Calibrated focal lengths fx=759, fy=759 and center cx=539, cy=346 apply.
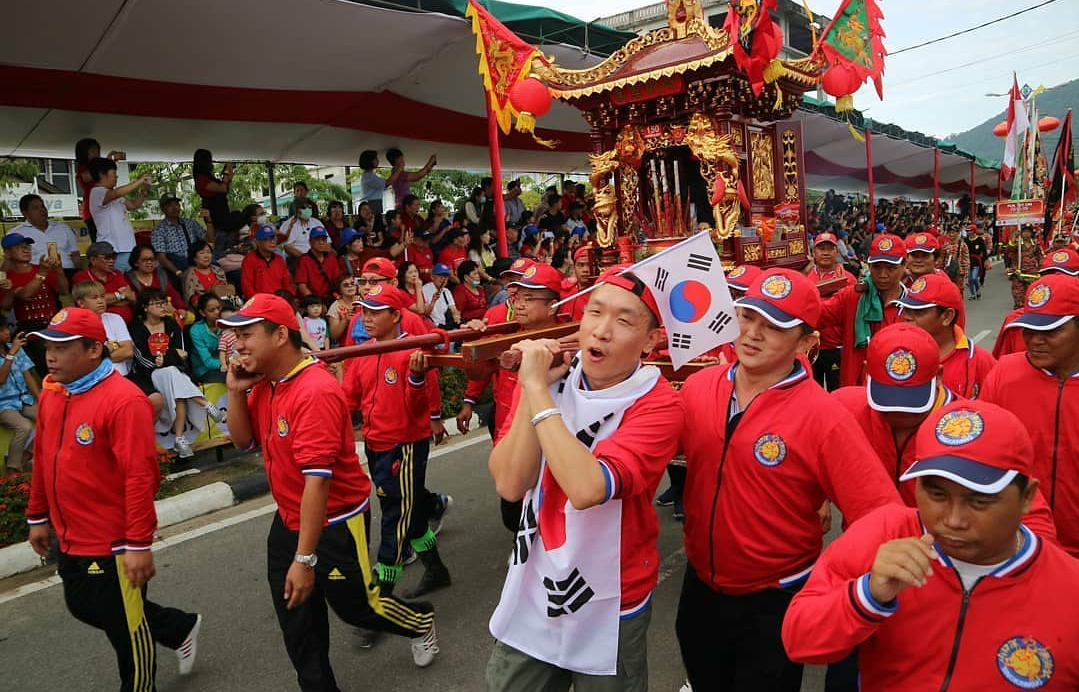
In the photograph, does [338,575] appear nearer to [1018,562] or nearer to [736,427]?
[736,427]

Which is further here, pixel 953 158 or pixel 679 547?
pixel 953 158

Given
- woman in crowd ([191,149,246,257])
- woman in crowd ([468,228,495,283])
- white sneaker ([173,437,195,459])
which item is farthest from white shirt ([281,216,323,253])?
white sneaker ([173,437,195,459])

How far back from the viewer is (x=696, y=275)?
2207mm

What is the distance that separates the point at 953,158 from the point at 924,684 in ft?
101

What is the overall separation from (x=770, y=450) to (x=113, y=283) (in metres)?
7.15

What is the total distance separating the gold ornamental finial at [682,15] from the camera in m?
6.27

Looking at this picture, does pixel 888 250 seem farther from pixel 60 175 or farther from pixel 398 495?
pixel 60 175

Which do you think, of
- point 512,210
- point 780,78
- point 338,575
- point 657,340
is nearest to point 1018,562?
point 657,340

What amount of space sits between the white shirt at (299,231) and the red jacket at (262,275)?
968 mm

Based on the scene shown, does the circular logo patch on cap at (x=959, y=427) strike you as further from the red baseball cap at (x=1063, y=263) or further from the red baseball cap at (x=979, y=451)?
the red baseball cap at (x=1063, y=263)

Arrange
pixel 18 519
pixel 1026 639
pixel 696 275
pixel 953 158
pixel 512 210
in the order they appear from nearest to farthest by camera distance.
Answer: pixel 1026 639 → pixel 696 275 → pixel 18 519 → pixel 512 210 → pixel 953 158

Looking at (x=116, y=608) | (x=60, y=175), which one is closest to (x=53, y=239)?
(x=116, y=608)

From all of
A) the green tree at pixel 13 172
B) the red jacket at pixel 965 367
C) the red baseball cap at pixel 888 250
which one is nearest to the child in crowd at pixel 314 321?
the red baseball cap at pixel 888 250

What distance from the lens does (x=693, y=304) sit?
220cm
